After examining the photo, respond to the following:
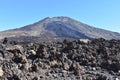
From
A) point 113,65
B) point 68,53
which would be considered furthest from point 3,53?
point 113,65

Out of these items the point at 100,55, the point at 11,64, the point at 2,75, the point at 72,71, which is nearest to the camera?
the point at 2,75

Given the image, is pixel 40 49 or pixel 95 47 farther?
pixel 95 47

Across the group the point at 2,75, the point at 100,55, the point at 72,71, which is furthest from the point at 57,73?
the point at 100,55

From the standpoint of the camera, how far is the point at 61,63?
30.6 feet

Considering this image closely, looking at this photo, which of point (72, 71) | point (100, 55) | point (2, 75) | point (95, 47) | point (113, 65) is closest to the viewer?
point (2, 75)

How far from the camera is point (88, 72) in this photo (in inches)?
363

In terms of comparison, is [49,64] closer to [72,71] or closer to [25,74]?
[72,71]

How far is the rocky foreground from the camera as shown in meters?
8.22

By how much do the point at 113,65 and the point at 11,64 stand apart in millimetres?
3294

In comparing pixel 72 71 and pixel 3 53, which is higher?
pixel 3 53

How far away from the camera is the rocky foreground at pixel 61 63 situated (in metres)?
8.22

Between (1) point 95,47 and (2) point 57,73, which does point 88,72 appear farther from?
(1) point 95,47

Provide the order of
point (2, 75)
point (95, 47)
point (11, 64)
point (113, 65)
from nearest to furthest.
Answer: point (2, 75) < point (11, 64) < point (113, 65) < point (95, 47)

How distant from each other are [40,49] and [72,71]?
1498mm
